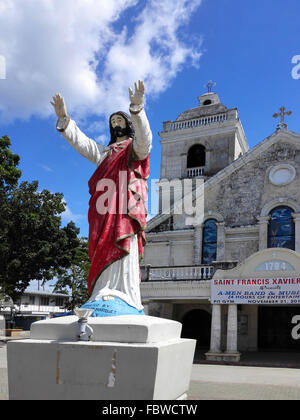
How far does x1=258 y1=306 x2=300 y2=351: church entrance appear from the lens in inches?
756

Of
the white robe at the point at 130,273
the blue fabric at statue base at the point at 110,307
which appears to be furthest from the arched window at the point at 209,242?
the blue fabric at statue base at the point at 110,307

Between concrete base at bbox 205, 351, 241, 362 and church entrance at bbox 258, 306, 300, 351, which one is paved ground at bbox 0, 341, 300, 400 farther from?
church entrance at bbox 258, 306, 300, 351

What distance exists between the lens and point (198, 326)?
70.9ft

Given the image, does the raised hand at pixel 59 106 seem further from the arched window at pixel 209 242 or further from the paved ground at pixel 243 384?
the arched window at pixel 209 242

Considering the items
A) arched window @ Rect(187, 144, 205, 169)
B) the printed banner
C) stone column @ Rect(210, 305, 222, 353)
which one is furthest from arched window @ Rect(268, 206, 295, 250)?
arched window @ Rect(187, 144, 205, 169)

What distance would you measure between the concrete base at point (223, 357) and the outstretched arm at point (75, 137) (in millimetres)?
12143

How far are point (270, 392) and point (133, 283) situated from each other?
549 centimetres

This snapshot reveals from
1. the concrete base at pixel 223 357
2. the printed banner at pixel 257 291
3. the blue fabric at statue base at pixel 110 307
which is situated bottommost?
the concrete base at pixel 223 357

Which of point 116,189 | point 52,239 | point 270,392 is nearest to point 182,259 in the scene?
point 52,239

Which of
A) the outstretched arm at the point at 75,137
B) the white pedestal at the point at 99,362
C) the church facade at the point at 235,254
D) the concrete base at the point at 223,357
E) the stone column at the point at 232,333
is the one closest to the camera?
the white pedestal at the point at 99,362

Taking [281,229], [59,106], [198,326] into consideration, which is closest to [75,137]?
[59,106]

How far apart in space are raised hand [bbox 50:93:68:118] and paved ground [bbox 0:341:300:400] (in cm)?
447

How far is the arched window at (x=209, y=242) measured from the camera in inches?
824

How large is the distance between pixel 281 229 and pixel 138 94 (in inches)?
629
